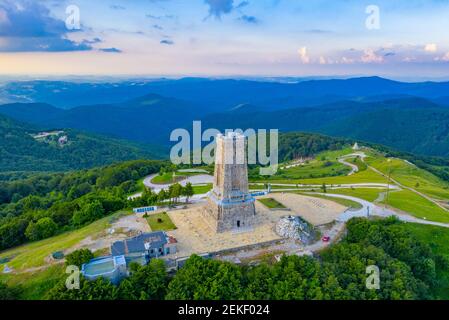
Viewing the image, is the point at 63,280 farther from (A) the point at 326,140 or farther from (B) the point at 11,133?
(B) the point at 11,133

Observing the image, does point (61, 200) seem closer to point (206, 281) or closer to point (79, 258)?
point (79, 258)

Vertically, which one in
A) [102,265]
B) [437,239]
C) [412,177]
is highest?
[102,265]

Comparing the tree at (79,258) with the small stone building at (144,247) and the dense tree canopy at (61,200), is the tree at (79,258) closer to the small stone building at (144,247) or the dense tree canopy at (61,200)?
the small stone building at (144,247)

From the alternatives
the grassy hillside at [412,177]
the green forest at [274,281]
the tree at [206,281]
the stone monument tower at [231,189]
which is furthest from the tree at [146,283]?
the grassy hillside at [412,177]

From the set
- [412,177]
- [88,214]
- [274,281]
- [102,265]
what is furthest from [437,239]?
[88,214]

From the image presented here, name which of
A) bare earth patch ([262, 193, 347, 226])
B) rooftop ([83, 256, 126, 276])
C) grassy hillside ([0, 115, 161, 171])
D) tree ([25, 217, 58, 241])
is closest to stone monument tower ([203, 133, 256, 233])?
bare earth patch ([262, 193, 347, 226])

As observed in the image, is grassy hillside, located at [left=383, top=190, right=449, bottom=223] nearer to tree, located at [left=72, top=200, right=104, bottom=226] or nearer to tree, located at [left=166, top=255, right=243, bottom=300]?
tree, located at [left=166, top=255, right=243, bottom=300]

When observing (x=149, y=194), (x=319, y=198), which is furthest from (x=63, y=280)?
(x=319, y=198)

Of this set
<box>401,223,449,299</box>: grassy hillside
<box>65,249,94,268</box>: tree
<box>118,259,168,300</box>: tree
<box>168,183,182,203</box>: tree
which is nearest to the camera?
<box>118,259,168,300</box>: tree
